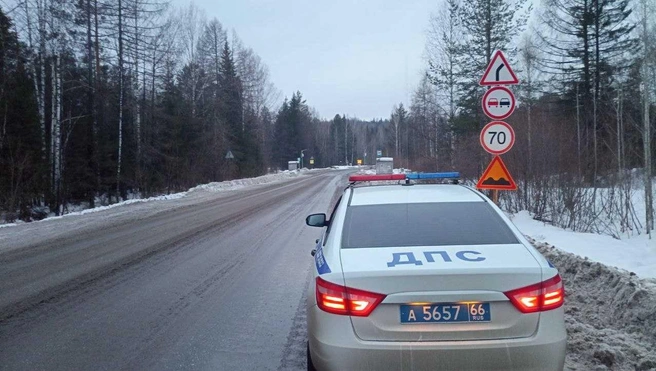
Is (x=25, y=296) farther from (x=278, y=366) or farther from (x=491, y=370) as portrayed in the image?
(x=491, y=370)

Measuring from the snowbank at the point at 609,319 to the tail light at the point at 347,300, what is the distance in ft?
6.81

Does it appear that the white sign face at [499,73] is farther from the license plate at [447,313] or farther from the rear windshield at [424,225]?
the license plate at [447,313]

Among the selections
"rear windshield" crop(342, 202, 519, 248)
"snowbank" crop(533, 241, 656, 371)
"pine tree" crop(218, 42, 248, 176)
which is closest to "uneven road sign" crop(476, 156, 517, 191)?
"snowbank" crop(533, 241, 656, 371)

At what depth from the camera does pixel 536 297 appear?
337cm

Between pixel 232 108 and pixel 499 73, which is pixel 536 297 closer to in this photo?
pixel 499 73

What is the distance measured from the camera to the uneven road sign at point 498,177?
928cm

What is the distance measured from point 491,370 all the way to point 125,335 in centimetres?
380

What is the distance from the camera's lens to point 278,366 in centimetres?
468

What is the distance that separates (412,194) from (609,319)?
2456 mm

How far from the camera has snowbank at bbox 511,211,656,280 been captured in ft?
23.7

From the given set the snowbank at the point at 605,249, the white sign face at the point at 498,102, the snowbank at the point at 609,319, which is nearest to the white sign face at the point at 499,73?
the white sign face at the point at 498,102

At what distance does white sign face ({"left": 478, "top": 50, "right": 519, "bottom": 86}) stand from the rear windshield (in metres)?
5.24

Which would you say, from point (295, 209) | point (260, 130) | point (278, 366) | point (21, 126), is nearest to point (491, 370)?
point (278, 366)

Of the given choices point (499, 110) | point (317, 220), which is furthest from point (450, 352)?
point (499, 110)
